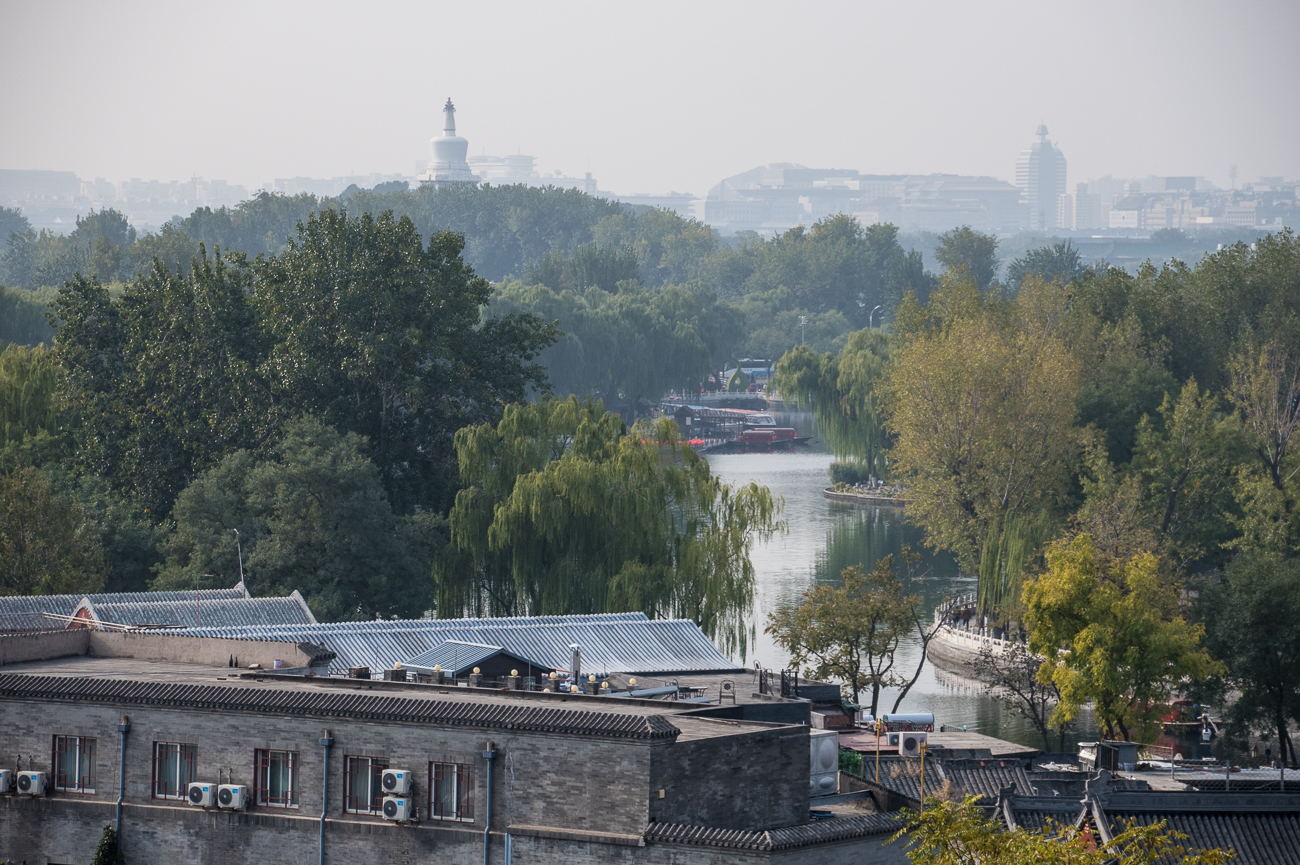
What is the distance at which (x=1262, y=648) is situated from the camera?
33.4 m

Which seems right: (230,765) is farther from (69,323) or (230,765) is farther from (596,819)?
(69,323)

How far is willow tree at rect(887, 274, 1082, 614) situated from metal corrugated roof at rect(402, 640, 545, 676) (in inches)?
932

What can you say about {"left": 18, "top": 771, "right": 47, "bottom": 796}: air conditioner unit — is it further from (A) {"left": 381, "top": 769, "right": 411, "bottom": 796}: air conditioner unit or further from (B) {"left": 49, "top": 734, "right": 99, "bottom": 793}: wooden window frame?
(A) {"left": 381, "top": 769, "right": 411, "bottom": 796}: air conditioner unit

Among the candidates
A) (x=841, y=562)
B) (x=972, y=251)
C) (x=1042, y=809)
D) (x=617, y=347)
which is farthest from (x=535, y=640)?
(x=972, y=251)

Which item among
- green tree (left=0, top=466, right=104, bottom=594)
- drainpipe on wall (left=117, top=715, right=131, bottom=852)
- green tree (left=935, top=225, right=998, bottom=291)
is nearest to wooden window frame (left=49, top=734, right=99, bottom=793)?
drainpipe on wall (left=117, top=715, right=131, bottom=852)

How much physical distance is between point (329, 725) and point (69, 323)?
30116mm

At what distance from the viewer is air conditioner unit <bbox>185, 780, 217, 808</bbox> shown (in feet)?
61.0

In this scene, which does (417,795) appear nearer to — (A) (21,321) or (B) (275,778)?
(B) (275,778)

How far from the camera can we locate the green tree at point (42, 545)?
3484 centimetres

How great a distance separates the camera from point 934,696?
40.7 metres

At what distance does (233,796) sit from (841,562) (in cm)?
3903

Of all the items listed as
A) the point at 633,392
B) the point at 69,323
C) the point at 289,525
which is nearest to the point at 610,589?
the point at 289,525

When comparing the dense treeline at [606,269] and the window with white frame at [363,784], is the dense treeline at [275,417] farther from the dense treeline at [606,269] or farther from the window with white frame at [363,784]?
the dense treeline at [606,269]

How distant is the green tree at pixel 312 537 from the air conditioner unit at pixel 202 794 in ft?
53.0
